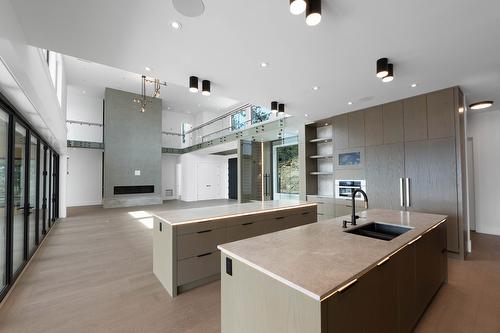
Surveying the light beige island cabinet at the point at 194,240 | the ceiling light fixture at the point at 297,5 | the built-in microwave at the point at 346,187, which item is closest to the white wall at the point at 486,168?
the built-in microwave at the point at 346,187

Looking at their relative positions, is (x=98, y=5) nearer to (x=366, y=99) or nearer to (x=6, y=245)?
(x=6, y=245)

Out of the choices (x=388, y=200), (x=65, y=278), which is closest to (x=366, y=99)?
(x=388, y=200)

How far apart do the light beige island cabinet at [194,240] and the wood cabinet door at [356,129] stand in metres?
3.17

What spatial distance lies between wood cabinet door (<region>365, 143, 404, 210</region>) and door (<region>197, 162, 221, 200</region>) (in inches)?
373

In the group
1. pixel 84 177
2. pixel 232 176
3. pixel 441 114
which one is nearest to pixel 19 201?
pixel 441 114

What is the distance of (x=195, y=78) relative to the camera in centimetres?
352

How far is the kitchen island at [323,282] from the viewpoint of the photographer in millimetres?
1075

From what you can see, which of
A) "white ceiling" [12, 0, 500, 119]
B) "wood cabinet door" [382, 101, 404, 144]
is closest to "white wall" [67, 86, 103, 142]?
"white ceiling" [12, 0, 500, 119]

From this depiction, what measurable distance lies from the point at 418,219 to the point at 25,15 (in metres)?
4.63

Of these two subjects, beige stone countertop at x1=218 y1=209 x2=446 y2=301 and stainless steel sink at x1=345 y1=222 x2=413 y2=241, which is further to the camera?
stainless steel sink at x1=345 y1=222 x2=413 y2=241

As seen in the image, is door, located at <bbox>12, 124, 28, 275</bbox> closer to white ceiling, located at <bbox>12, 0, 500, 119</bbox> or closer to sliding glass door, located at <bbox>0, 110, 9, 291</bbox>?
sliding glass door, located at <bbox>0, 110, 9, 291</bbox>

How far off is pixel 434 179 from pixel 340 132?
2212 millimetres

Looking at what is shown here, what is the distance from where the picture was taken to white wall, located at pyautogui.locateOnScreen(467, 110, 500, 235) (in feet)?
17.1

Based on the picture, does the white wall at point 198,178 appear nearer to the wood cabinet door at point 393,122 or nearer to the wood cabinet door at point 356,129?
the wood cabinet door at point 356,129
